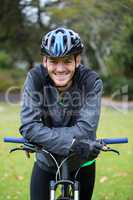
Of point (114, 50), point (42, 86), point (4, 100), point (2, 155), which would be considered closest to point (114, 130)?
point (2, 155)

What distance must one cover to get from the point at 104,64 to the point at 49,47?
3106 centimetres

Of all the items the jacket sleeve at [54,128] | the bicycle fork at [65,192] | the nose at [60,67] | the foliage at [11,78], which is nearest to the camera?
the bicycle fork at [65,192]

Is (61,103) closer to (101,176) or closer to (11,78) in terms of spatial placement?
A: (101,176)

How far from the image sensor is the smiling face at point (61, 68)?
2750 mm

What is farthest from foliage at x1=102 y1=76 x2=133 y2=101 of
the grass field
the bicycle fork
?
the bicycle fork

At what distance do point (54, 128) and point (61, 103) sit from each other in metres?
0.20

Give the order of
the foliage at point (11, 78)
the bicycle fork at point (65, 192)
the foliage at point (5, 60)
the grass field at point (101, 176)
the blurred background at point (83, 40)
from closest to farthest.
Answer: the bicycle fork at point (65, 192) < the grass field at point (101, 176) < the blurred background at point (83, 40) < the foliage at point (11, 78) < the foliage at point (5, 60)

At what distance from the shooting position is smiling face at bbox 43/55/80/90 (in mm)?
2750

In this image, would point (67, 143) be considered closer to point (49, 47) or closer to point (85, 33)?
point (49, 47)

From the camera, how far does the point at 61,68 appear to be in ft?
9.04

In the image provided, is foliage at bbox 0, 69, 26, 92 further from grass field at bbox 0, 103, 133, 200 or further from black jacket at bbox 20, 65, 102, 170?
black jacket at bbox 20, 65, 102, 170

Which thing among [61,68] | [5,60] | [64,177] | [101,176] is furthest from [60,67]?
[5,60]

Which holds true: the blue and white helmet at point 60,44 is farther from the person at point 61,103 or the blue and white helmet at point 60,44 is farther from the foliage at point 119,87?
the foliage at point 119,87

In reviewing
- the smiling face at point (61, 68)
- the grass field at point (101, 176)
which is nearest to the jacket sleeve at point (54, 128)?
the smiling face at point (61, 68)
